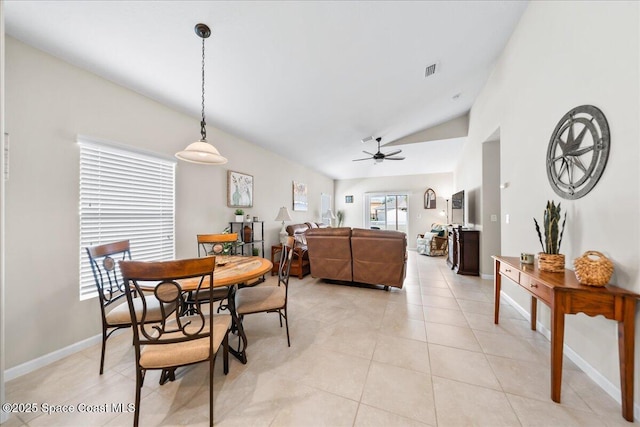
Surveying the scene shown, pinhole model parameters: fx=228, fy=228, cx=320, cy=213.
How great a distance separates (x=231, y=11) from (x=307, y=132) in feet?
8.74

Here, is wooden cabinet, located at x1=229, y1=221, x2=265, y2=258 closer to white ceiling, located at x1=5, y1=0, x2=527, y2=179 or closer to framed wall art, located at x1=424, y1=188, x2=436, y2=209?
white ceiling, located at x1=5, y1=0, x2=527, y2=179

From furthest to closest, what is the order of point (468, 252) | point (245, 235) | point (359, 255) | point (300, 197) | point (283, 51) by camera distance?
point (300, 197), point (468, 252), point (245, 235), point (359, 255), point (283, 51)

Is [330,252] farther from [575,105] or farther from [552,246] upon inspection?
[575,105]

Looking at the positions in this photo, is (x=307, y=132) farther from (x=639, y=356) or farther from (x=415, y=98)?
(x=639, y=356)

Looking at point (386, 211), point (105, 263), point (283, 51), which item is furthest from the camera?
point (386, 211)

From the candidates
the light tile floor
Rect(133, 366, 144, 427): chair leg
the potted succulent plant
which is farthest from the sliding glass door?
Rect(133, 366, 144, 427): chair leg

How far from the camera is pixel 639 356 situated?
1.33 meters

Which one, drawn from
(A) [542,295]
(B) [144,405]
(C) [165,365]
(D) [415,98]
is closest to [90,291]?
(B) [144,405]

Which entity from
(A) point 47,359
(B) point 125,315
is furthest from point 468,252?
(A) point 47,359

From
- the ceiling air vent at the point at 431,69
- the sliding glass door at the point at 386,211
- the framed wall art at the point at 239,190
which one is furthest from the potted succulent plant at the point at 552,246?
the sliding glass door at the point at 386,211

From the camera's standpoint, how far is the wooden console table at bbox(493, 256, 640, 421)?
132cm

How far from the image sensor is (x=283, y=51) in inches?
92.3

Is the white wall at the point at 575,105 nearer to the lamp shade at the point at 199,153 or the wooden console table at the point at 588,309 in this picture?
the wooden console table at the point at 588,309

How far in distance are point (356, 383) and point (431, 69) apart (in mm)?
3847
